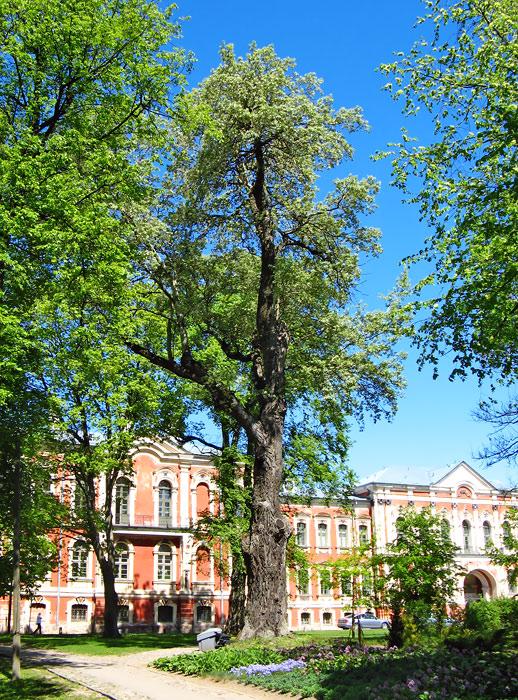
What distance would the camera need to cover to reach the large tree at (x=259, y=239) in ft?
54.5

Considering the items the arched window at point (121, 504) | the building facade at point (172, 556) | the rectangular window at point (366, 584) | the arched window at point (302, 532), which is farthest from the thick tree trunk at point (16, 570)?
the arched window at point (302, 532)

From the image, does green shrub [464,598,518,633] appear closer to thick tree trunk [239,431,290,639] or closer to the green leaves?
the green leaves

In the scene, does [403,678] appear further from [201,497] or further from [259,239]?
[201,497]

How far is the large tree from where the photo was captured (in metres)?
16.6

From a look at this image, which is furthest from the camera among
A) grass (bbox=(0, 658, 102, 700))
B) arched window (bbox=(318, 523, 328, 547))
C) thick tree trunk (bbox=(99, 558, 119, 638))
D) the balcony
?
arched window (bbox=(318, 523, 328, 547))

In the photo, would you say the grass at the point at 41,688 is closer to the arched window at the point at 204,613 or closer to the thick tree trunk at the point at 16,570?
the thick tree trunk at the point at 16,570

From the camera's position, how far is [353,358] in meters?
22.5

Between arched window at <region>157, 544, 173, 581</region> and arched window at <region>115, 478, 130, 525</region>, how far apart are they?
2.71m

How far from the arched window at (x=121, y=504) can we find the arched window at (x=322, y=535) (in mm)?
14150

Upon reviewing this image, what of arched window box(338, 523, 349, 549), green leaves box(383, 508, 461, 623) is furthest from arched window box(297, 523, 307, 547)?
green leaves box(383, 508, 461, 623)

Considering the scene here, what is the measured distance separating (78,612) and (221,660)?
28229mm

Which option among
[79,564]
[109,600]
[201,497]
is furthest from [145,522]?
[109,600]

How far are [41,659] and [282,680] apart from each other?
8239 mm

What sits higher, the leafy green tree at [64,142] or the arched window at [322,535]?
the leafy green tree at [64,142]
